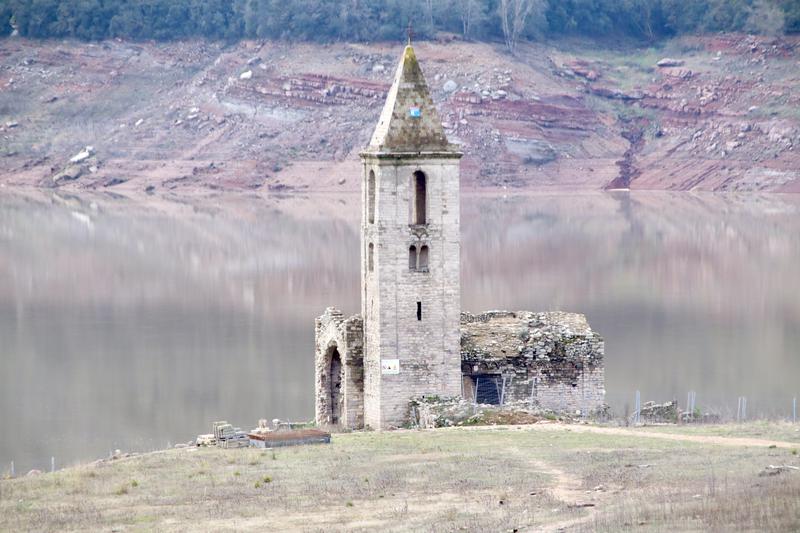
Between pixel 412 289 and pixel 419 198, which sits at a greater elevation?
pixel 419 198

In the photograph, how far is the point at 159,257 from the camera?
8650cm

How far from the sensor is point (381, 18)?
5669 inches

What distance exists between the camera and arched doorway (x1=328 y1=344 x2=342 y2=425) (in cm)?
3841

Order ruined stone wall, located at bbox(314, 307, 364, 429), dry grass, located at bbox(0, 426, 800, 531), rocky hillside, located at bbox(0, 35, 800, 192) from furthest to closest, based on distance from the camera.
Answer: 1. rocky hillside, located at bbox(0, 35, 800, 192)
2. ruined stone wall, located at bbox(314, 307, 364, 429)
3. dry grass, located at bbox(0, 426, 800, 531)

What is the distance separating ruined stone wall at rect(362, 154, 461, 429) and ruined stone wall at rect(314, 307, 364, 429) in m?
0.84

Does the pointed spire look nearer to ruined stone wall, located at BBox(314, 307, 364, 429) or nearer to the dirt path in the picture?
ruined stone wall, located at BBox(314, 307, 364, 429)

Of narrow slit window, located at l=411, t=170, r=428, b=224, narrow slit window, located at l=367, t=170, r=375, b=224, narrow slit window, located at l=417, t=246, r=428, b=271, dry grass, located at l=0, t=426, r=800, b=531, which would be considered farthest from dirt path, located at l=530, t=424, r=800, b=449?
narrow slit window, located at l=367, t=170, r=375, b=224

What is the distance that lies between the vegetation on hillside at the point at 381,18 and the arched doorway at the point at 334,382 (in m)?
103

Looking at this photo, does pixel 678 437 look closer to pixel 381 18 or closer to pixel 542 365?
pixel 542 365

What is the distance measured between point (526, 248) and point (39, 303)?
1025 inches

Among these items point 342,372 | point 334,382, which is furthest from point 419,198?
point 334,382

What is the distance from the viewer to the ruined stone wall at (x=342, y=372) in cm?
3706

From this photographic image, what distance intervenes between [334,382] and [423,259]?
3667 millimetres

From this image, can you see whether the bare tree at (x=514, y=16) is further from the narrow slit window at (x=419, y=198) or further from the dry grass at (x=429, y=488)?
the dry grass at (x=429, y=488)
